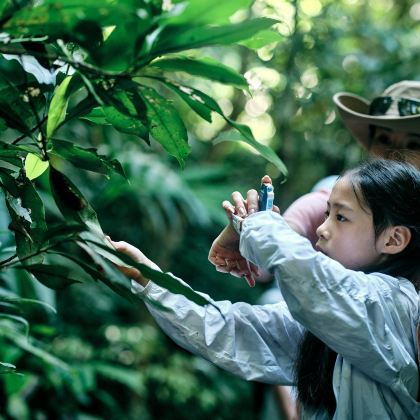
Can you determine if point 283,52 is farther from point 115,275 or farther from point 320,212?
point 115,275

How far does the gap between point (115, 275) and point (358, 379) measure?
1.59 feet

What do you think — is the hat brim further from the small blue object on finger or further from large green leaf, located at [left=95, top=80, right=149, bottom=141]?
large green leaf, located at [left=95, top=80, right=149, bottom=141]

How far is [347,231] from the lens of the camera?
1153mm

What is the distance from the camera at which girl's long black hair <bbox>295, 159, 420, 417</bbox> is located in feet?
3.83

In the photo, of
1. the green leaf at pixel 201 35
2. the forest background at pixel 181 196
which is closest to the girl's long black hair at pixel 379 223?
the forest background at pixel 181 196

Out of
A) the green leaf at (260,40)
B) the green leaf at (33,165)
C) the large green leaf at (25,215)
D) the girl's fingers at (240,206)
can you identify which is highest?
the green leaf at (260,40)

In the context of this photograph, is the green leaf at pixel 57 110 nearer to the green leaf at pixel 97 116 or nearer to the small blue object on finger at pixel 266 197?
the green leaf at pixel 97 116

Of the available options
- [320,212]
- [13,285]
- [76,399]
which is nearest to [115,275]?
[320,212]

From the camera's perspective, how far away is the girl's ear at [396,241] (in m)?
1.17

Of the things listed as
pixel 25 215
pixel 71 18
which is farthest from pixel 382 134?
pixel 71 18

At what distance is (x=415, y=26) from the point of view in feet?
14.3

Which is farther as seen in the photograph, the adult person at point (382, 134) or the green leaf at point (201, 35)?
the adult person at point (382, 134)

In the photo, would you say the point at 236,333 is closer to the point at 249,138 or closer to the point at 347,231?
the point at 347,231

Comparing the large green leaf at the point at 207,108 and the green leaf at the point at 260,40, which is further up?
the green leaf at the point at 260,40
